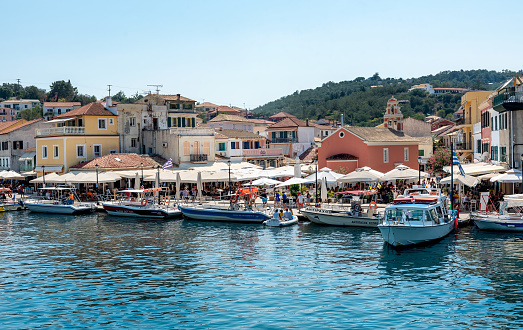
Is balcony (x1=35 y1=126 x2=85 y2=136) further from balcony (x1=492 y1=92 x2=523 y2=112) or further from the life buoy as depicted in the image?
balcony (x1=492 y1=92 x2=523 y2=112)

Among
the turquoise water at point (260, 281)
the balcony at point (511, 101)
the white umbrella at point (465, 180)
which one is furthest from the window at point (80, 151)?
the balcony at point (511, 101)

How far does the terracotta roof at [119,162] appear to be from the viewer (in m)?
58.6

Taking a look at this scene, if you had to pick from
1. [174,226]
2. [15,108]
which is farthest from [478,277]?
[15,108]

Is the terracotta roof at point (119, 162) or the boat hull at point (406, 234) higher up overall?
the terracotta roof at point (119, 162)

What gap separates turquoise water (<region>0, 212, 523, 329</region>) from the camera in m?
19.7

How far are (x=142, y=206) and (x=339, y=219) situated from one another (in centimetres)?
1717

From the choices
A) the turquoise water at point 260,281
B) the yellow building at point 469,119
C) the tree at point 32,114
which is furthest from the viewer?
the tree at point 32,114

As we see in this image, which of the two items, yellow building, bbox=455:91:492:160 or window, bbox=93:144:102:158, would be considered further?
yellow building, bbox=455:91:492:160

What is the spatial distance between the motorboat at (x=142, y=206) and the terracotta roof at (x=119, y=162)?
317 inches

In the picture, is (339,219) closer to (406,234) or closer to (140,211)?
(406,234)

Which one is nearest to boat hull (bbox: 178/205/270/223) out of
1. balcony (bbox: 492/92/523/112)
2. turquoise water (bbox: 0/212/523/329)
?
turquoise water (bbox: 0/212/523/329)

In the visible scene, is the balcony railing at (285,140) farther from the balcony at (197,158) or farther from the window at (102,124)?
the window at (102,124)

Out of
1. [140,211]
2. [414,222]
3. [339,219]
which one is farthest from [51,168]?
[414,222]

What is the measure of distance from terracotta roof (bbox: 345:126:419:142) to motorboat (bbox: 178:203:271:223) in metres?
22.0
